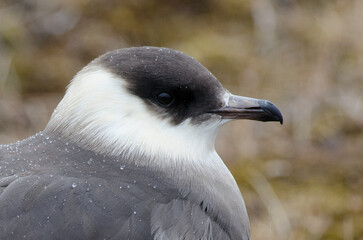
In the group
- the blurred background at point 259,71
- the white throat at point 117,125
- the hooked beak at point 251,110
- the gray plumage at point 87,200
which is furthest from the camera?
the blurred background at point 259,71

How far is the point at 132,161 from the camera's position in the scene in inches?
101

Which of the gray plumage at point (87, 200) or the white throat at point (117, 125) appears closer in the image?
the gray plumage at point (87, 200)

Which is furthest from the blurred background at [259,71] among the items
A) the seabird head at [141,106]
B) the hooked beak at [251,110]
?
the seabird head at [141,106]

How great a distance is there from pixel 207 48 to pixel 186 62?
2396 millimetres

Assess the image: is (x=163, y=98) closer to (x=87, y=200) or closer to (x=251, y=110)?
(x=251, y=110)

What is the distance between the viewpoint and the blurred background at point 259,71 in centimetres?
395

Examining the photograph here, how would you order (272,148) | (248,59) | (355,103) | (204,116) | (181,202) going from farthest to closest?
(248,59) < (355,103) < (272,148) < (204,116) < (181,202)

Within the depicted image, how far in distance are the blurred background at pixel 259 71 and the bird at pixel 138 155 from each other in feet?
3.95

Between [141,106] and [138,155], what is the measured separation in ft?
0.59

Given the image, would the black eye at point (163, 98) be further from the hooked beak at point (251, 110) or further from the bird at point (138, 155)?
the hooked beak at point (251, 110)

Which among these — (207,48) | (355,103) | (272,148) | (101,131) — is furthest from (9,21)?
(101,131)

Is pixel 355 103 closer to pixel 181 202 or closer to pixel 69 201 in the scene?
pixel 181 202

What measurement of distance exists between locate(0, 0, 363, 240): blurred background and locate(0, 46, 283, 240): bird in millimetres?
1204

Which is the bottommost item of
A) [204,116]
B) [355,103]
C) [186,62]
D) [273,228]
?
[273,228]
